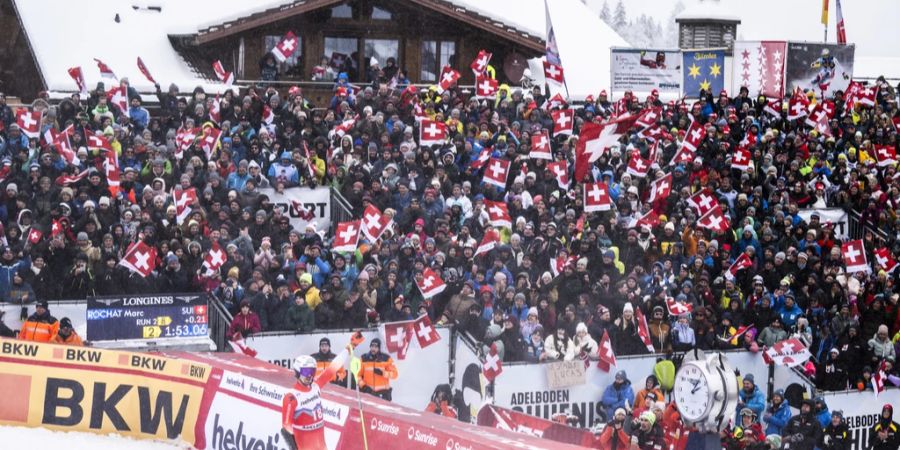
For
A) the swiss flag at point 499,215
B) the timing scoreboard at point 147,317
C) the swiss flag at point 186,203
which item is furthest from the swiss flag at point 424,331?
the swiss flag at point 186,203

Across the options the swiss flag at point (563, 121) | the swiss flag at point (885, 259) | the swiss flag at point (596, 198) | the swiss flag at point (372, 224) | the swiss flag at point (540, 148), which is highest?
the swiss flag at point (563, 121)

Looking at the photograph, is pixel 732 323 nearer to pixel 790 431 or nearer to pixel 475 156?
pixel 790 431

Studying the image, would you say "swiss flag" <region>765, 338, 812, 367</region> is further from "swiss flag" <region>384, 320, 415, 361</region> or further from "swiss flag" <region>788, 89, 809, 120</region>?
"swiss flag" <region>788, 89, 809, 120</region>

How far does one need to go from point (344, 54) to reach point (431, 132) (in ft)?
21.6

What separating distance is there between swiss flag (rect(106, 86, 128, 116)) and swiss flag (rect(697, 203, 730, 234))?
28.2 ft

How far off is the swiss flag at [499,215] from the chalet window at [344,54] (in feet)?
28.3

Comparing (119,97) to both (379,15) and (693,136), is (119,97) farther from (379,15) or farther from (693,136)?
(693,136)

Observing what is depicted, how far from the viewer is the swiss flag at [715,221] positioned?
21500mm

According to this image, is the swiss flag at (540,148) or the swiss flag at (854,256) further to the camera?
the swiss flag at (540,148)

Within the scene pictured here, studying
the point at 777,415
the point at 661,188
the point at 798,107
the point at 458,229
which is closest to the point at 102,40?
the point at 458,229

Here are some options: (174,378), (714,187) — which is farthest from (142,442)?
(714,187)

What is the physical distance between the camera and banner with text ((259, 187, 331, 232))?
20.5 m

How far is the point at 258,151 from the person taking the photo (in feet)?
69.2

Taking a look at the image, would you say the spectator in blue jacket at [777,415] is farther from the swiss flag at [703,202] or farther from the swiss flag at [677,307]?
the swiss flag at [703,202]
